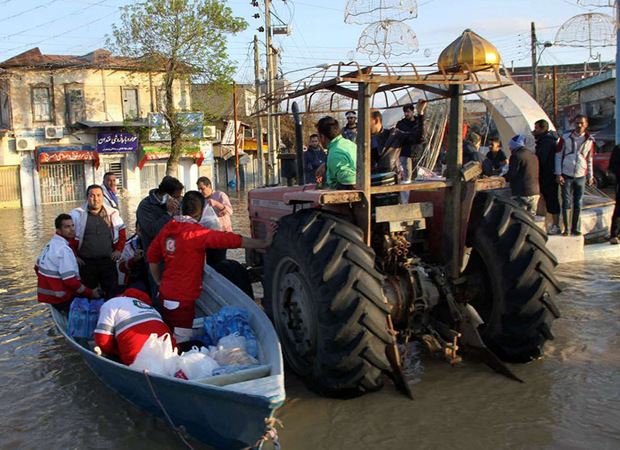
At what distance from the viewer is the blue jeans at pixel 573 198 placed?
29.7 ft

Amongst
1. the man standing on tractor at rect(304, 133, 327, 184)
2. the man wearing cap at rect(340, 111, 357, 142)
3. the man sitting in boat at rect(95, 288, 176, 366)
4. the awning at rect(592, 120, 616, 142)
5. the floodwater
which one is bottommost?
the floodwater

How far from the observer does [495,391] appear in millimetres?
4434

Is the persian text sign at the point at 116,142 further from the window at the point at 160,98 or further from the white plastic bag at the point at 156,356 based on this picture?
the white plastic bag at the point at 156,356

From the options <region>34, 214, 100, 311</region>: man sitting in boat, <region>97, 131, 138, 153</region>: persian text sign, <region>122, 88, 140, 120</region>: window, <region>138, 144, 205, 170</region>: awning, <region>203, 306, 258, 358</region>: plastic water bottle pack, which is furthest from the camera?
<region>122, 88, 140, 120</region>: window

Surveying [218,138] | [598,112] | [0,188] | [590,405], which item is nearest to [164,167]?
[218,138]

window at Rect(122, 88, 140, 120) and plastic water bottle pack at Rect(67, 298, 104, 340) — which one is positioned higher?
window at Rect(122, 88, 140, 120)

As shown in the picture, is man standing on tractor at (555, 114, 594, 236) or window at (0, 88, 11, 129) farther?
window at (0, 88, 11, 129)

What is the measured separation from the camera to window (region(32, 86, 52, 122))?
30.6 meters

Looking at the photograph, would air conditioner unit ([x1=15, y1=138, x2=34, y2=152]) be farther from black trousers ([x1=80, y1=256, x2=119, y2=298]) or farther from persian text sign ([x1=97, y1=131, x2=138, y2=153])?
black trousers ([x1=80, y1=256, x2=119, y2=298])

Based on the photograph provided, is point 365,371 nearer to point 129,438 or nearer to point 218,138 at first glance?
point 129,438

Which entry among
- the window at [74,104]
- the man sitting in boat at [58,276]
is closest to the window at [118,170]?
the window at [74,104]

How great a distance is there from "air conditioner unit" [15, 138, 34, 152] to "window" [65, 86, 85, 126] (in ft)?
7.29

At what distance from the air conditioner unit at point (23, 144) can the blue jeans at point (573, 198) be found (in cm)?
2831

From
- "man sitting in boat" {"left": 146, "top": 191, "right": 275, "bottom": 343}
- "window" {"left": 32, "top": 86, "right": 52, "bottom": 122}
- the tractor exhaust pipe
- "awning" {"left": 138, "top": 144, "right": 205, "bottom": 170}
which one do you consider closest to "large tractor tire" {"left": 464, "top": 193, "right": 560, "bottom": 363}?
"man sitting in boat" {"left": 146, "top": 191, "right": 275, "bottom": 343}
